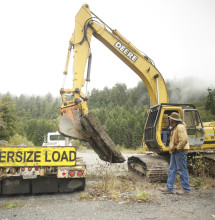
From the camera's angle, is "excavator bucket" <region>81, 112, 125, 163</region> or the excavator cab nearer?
"excavator bucket" <region>81, 112, 125, 163</region>

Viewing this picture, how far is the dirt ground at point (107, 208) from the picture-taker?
392 centimetres

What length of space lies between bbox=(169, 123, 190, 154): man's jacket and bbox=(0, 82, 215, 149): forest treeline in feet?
66.9

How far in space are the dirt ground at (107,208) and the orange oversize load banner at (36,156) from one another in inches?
29.0

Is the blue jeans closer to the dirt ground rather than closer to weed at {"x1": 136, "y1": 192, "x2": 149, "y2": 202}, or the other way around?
the dirt ground

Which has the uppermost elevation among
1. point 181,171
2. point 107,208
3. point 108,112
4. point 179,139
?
point 108,112

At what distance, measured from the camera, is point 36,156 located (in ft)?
17.2

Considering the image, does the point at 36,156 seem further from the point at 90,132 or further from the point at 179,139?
the point at 179,139

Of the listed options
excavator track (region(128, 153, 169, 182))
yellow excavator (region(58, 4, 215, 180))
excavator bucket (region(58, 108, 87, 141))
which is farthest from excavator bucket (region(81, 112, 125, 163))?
excavator track (region(128, 153, 169, 182))

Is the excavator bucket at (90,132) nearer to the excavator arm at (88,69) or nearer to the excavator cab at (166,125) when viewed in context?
the excavator arm at (88,69)

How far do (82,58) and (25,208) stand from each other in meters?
5.13

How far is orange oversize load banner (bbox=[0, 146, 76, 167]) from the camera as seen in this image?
204 inches

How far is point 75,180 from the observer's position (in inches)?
220

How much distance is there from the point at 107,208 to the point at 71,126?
2955 millimetres

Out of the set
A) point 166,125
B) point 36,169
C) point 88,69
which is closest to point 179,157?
point 166,125
